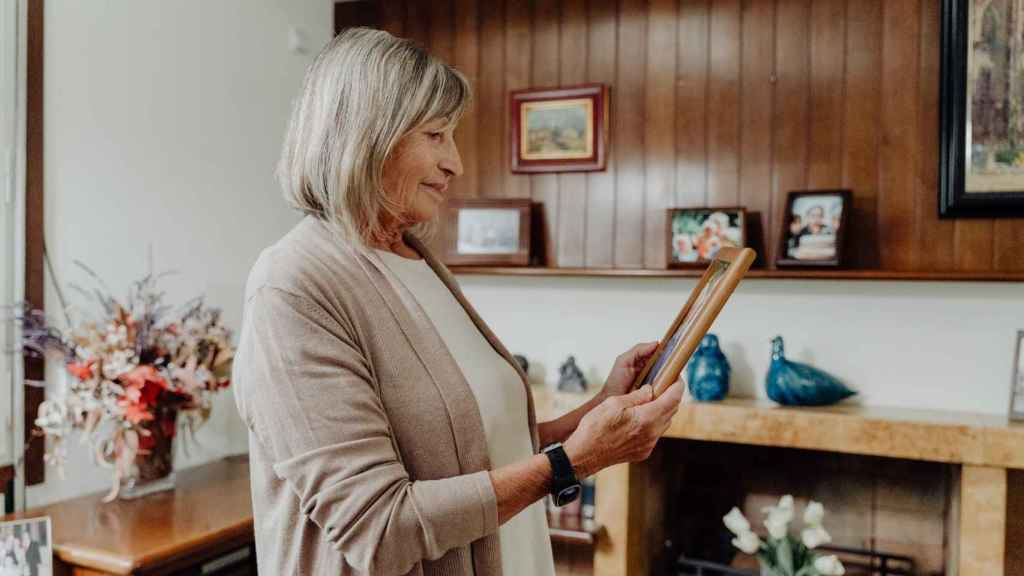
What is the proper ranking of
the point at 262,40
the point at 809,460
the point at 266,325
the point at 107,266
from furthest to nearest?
the point at 262,40, the point at 809,460, the point at 107,266, the point at 266,325

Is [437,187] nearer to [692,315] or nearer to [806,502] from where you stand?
[692,315]

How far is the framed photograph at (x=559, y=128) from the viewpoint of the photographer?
2619 millimetres

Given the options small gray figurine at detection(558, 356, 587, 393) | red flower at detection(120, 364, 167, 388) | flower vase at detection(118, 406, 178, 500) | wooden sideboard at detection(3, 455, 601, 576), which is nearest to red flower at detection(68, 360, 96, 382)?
red flower at detection(120, 364, 167, 388)

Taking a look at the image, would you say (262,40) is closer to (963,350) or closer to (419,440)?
(419,440)

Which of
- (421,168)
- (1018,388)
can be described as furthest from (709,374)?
(421,168)

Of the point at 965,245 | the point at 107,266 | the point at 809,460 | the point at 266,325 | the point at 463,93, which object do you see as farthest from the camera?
the point at 809,460

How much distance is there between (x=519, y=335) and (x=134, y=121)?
1352 mm

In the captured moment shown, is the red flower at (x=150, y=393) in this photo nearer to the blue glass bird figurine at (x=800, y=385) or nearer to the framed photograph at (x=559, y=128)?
the framed photograph at (x=559, y=128)

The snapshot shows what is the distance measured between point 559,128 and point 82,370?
1.58 meters

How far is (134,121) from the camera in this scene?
2154 millimetres

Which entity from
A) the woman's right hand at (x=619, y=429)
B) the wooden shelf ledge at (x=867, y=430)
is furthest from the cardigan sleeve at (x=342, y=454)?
the wooden shelf ledge at (x=867, y=430)

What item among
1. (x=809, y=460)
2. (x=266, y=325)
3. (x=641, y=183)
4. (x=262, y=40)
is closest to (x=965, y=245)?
(x=809, y=460)

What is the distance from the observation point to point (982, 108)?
85.9 inches

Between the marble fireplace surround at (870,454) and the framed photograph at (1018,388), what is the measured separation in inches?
1.8
